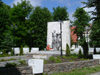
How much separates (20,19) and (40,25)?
4.58 m

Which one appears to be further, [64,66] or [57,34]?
[57,34]

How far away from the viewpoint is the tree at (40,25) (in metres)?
31.3

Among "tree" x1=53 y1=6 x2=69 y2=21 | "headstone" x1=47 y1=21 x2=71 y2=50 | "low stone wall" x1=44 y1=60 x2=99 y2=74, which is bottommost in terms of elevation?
Answer: "low stone wall" x1=44 y1=60 x2=99 y2=74

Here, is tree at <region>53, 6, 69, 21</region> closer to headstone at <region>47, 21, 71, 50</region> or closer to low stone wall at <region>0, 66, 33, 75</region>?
headstone at <region>47, 21, 71, 50</region>

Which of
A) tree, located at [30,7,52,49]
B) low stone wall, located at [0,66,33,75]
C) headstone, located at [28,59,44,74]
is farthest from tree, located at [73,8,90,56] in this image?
low stone wall, located at [0,66,33,75]

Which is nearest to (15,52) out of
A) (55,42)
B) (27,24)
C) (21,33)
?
(55,42)

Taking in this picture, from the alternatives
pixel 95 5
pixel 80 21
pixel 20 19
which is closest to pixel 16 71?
pixel 95 5

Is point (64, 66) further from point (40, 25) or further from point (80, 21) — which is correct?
point (40, 25)

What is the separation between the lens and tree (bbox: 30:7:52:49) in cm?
3134

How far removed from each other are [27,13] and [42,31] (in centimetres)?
488

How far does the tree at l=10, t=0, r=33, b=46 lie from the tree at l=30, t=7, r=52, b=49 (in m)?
2.37

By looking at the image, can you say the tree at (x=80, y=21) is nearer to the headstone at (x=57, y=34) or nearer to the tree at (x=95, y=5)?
the headstone at (x=57, y=34)

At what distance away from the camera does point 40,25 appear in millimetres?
32094

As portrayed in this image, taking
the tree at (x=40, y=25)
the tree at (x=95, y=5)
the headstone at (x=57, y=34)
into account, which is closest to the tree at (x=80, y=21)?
the headstone at (x=57, y=34)
